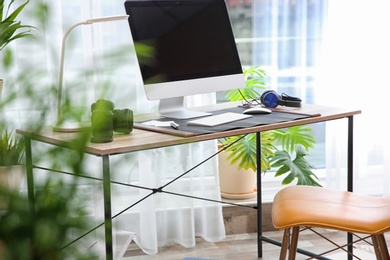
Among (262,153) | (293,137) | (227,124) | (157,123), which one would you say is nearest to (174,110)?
(157,123)

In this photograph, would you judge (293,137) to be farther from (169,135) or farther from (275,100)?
(169,135)

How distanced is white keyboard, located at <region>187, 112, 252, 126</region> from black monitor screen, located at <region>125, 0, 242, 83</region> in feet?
0.66

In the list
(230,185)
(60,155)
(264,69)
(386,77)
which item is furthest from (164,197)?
(60,155)

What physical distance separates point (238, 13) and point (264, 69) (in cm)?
32

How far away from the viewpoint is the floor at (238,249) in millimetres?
3109

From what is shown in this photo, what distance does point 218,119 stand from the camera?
248 centimetres

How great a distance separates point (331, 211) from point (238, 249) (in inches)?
41.8

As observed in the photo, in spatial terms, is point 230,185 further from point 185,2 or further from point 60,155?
point 60,155

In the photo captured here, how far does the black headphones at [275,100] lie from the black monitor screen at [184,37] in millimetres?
168

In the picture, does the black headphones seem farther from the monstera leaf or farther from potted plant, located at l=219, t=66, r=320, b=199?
the monstera leaf

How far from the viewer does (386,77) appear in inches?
136

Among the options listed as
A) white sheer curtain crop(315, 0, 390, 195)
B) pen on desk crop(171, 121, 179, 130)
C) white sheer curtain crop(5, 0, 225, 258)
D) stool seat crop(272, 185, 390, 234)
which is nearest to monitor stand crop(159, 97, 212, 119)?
pen on desk crop(171, 121, 179, 130)

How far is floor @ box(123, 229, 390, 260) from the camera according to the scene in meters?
3.11

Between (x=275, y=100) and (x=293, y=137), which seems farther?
(x=293, y=137)
